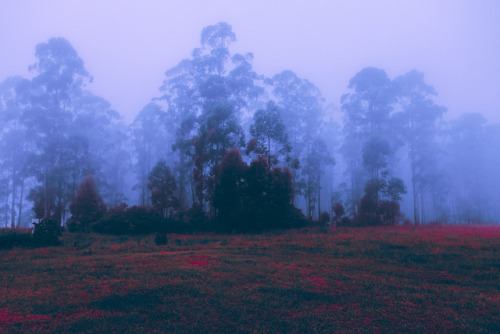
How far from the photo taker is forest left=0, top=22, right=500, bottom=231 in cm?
2761

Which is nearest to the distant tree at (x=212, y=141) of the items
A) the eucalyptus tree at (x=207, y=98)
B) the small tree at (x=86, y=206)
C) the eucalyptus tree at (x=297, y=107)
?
the eucalyptus tree at (x=207, y=98)

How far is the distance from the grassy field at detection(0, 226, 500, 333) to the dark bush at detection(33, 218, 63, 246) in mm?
4322

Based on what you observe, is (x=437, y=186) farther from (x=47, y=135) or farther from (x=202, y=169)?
(x=47, y=135)

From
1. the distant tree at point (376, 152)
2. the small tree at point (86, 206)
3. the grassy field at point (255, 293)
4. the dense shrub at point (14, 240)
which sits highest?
the distant tree at point (376, 152)

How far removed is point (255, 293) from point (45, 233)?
50.5 feet

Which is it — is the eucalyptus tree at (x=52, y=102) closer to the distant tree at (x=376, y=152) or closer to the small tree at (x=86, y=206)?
the small tree at (x=86, y=206)

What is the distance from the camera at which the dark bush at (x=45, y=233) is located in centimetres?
1725

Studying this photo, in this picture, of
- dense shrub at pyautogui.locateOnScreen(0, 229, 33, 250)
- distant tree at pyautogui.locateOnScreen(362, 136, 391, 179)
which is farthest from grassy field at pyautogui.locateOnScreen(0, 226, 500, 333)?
distant tree at pyautogui.locateOnScreen(362, 136, 391, 179)

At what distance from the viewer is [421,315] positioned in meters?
6.21

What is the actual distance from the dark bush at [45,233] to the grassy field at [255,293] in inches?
170

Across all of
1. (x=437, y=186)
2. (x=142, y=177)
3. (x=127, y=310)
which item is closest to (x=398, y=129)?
(x=437, y=186)

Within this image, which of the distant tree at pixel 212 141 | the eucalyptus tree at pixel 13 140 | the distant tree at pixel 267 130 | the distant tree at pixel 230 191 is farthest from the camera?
the eucalyptus tree at pixel 13 140

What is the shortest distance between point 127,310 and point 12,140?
42.2 m

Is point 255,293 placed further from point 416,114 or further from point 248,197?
point 416,114
